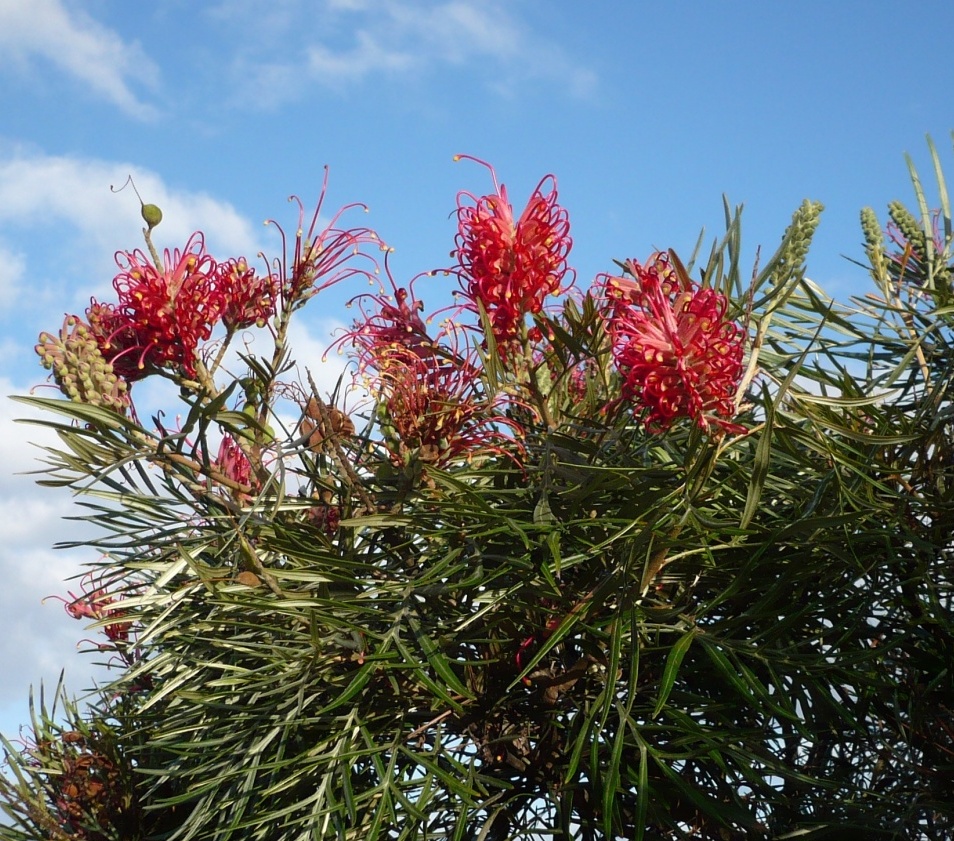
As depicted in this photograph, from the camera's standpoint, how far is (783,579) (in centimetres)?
84

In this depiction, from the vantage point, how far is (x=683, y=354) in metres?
0.75

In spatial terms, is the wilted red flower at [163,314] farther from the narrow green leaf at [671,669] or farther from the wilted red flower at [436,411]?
the narrow green leaf at [671,669]

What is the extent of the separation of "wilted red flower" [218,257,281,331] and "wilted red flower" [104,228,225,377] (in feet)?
0.04

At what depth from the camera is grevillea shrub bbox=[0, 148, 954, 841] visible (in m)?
0.79

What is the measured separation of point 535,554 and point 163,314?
0.37m

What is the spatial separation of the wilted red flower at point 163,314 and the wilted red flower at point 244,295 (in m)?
0.01

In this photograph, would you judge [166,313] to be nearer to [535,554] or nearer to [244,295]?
[244,295]

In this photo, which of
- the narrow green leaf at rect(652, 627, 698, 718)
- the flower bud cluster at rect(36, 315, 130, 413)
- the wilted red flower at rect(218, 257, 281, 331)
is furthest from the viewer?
the wilted red flower at rect(218, 257, 281, 331)

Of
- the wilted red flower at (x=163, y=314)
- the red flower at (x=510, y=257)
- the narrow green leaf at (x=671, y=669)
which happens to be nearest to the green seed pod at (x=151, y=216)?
the wilted red flower at (x=163, y=314)

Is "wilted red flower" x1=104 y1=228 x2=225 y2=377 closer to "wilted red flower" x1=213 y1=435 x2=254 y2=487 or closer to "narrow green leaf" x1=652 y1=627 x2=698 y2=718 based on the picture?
"wilted red flower" x1=213 y1=435 x2=254 y2=487

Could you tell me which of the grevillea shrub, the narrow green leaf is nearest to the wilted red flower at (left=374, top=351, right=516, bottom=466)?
the grevillea shrub

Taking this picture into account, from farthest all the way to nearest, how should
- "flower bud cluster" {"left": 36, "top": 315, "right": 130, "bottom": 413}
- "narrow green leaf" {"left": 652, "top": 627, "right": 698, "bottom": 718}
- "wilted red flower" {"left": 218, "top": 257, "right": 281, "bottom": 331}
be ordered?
1. "wilted red flower" {"left": 218, "top": 257, "right": 281, "bottom": 331}
2. "flower bud cluster" {"left": 36, "top": 315, "right": 130, "bottom": 413}
3. "narrow green leaf" {"left": 652, "top": 627, "right": 698, "bottom": 718}

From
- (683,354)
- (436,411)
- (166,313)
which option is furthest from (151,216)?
(683,354)

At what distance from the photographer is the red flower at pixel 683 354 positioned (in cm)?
75
